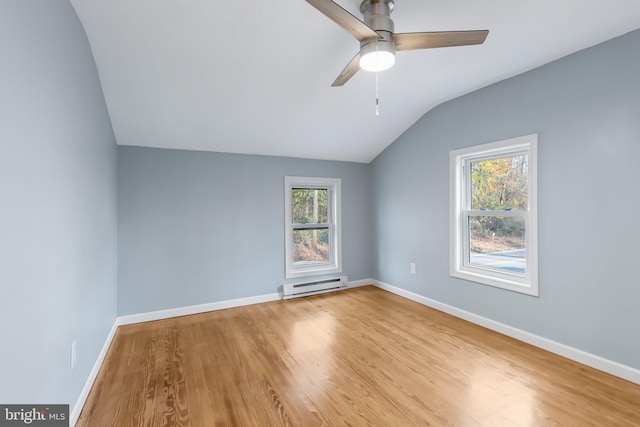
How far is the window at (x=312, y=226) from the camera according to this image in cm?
414

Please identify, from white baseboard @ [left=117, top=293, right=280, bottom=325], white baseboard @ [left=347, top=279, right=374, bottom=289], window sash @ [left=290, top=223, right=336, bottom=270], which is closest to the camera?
white baseboard @ [left=117, top=293, right=280, bottom=325]

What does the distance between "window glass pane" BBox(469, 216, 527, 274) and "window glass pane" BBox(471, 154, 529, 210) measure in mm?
151

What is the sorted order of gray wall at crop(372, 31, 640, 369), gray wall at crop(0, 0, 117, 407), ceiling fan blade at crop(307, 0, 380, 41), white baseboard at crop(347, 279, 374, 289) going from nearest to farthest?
gray wall at crop(0, 0, 117, 407) < ceiling fan blade at crop(307, 0, 380, 41) < gray wall at crop(372, 31, 640, 369) < white baseboard at crop(347, 279, 374, 289)

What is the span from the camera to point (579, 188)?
7.66 ft

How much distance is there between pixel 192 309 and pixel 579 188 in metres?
4.07

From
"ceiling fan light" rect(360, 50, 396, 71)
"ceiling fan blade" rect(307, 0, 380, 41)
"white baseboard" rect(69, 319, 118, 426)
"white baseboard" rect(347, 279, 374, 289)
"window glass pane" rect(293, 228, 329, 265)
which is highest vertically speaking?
"ceiling fan blade" rect(307, 0, 380, 41)

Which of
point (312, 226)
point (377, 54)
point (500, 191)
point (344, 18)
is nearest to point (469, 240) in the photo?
point (500, 191)

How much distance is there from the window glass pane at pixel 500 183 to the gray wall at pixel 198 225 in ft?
6.96

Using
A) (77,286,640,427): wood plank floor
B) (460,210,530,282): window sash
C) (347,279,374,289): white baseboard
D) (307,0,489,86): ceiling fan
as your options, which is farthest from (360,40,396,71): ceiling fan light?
(347,279,374,289): white baseboard

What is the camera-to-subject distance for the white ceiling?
190 cm

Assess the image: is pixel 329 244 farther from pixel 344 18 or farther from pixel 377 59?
pixel 344 18

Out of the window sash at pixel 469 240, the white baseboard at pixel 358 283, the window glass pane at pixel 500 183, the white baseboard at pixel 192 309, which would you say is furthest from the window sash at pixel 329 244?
the window glass pane at pixel 500 183

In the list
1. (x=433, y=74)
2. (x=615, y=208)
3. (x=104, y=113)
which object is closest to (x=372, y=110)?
(x=433, y=74)

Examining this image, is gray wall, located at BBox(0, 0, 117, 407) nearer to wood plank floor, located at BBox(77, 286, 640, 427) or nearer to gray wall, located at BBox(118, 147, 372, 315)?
wood plank floor, located at BBox(77, 286, 640, 427)
